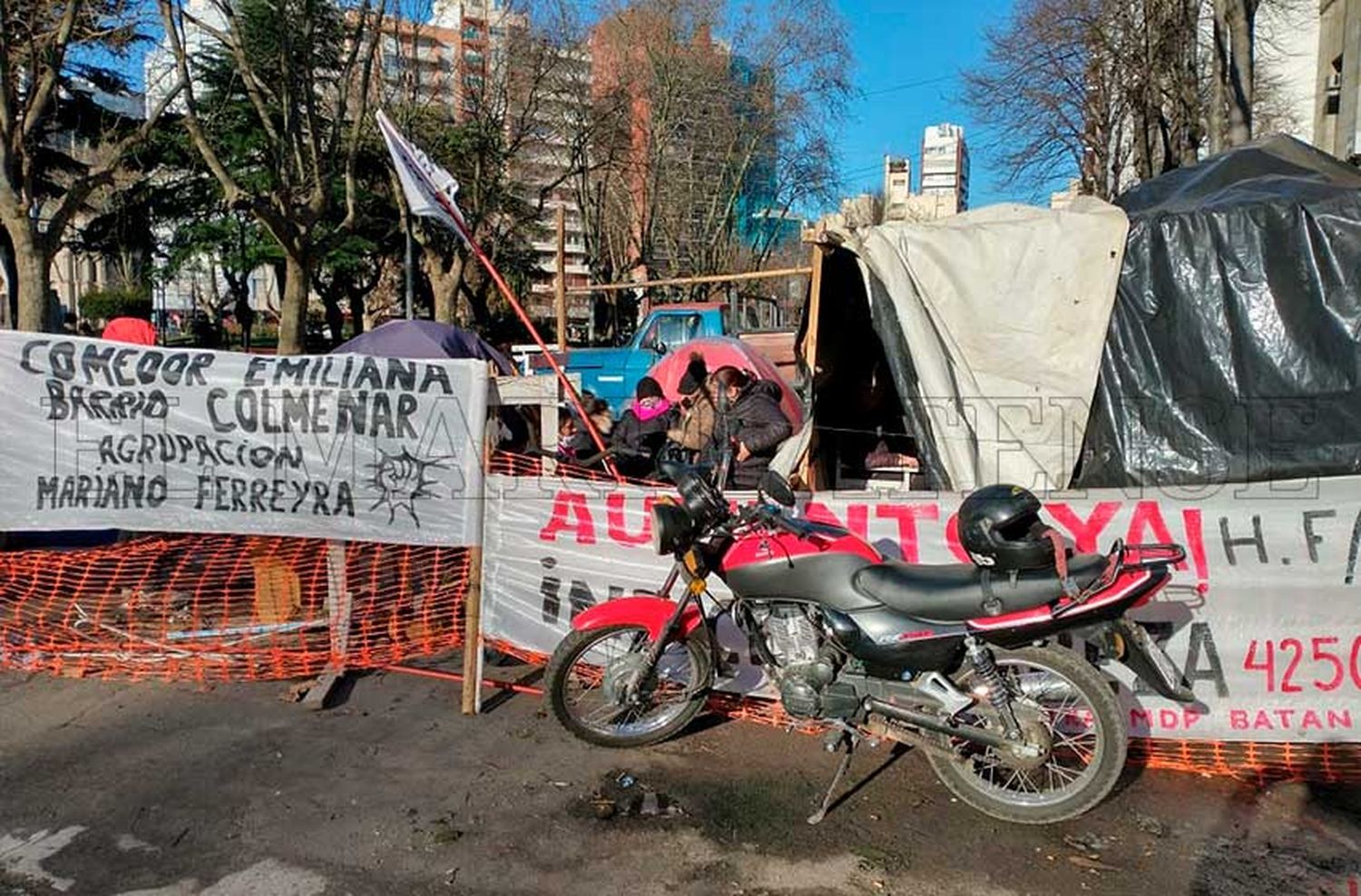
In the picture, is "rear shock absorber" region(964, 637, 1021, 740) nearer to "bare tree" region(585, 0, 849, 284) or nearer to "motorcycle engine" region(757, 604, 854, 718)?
"motorcycle engine" region(757, 604, 854, 718)

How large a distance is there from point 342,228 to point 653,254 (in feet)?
66.6

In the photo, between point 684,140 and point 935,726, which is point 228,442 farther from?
point 684,140

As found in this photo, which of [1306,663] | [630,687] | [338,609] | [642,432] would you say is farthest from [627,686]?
[642,432]

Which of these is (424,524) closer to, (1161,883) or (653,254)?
(1161,883)

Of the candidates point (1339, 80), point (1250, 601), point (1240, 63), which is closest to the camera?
point (1250, 601)

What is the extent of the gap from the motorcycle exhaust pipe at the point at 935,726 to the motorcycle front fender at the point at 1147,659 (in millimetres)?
544

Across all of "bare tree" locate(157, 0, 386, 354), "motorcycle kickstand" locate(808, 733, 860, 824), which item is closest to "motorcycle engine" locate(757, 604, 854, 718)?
"motorcycle kickstand" locate(808, 733, 860, 824)

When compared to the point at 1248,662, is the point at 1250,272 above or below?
above

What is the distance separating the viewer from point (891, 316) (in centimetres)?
630

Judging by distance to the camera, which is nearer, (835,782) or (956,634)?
(956,634)

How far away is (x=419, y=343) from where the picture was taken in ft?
30.5

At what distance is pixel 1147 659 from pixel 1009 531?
2.20ft

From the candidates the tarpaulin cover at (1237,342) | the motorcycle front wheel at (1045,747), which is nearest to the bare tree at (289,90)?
the tarpaulin cover at (1237,342)


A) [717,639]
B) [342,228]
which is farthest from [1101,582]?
[342,228]
